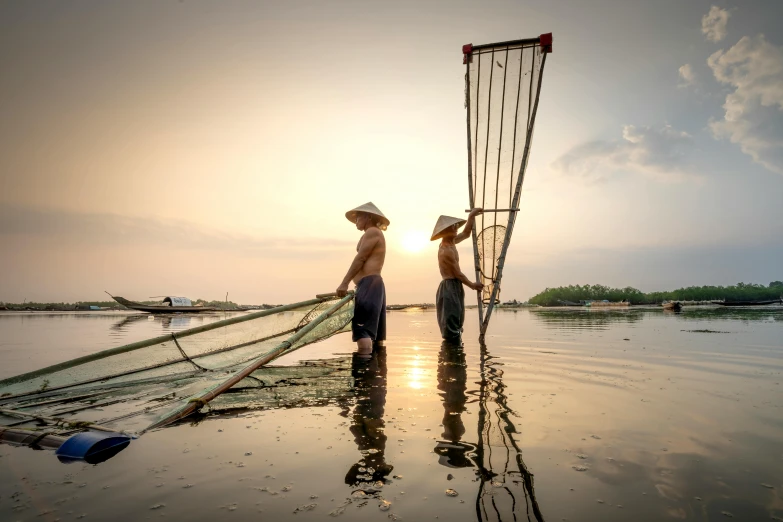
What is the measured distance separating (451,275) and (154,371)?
5.82 meters

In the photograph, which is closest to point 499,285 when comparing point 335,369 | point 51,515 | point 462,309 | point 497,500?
point 462,309

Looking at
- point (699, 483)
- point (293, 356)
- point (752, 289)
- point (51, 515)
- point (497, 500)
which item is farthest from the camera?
point (752, 289)

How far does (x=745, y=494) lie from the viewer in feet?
6.68

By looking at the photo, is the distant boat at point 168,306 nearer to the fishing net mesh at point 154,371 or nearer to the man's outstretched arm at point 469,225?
the man's outstretched arm at point 469,225

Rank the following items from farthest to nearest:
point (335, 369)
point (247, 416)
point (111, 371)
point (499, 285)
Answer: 1. point (499, 285)
2. point (335, 369)
3. point (111, 371)
4. point (247, 416)

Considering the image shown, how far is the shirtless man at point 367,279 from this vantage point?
7.09 m

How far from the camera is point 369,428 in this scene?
3145 millimetres

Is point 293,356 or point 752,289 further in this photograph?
point 752,289

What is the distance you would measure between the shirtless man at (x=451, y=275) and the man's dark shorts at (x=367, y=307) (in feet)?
7.00

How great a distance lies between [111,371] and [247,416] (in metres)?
2.48

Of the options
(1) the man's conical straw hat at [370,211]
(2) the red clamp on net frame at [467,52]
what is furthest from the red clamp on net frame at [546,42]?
(1) the man's conical straw hat at [370,211]

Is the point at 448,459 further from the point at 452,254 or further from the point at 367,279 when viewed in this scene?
the point at 452,254

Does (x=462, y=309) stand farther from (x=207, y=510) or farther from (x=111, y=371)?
(x=207, y=510)

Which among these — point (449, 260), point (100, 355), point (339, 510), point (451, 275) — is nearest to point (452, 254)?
point (449, 260)
